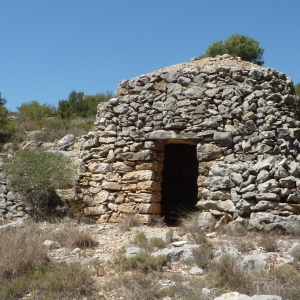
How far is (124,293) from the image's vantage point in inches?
191

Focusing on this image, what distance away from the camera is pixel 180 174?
11773 millimetres

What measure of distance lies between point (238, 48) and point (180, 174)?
8.09m

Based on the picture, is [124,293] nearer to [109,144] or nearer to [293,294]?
[293,294]

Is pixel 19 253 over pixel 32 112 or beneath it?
beneath

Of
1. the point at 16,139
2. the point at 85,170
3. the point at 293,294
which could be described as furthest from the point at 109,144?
the point at 16,139

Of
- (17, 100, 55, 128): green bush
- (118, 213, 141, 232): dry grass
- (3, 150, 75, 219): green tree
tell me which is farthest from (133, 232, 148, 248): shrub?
(17, 100, 55, 128): green bush

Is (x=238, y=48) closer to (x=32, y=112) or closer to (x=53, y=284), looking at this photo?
(x=32, y=112)

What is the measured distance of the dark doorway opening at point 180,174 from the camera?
11.5m

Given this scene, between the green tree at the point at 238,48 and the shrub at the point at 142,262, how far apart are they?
1322cm

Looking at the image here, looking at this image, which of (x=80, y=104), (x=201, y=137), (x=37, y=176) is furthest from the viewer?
(x=80, y=104)

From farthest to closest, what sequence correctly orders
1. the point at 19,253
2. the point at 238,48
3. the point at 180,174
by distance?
the point at 238,48, the point at 180,174, the point at 19,253

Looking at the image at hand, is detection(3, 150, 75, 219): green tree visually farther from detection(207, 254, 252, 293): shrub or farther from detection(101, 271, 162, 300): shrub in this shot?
detection(207, 254, 252, 293): shrub

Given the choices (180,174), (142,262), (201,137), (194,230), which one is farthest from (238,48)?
(142,262)

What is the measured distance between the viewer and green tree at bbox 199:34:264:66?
17758mm
